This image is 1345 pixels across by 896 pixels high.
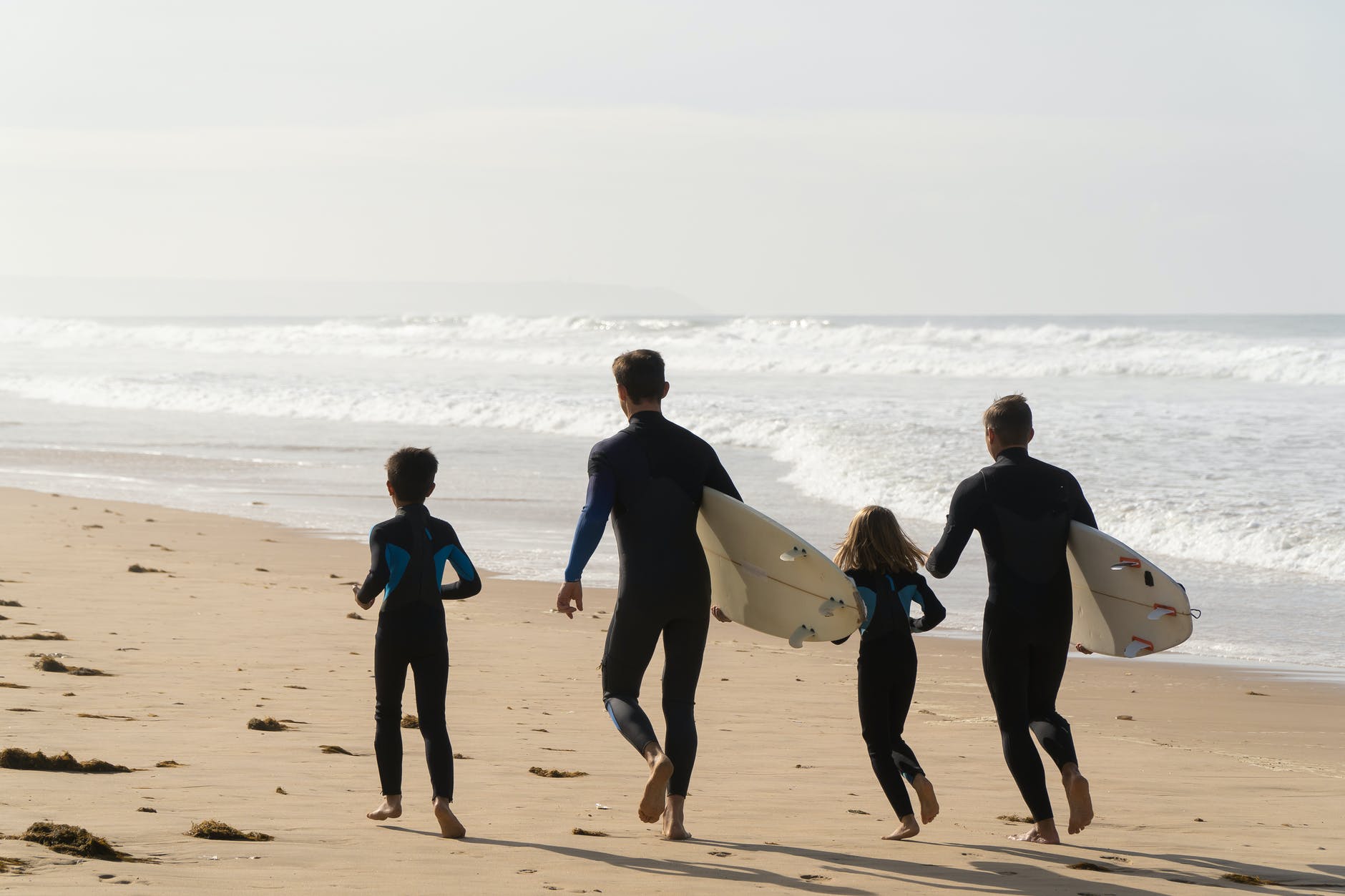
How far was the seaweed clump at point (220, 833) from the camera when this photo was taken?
3.76 m

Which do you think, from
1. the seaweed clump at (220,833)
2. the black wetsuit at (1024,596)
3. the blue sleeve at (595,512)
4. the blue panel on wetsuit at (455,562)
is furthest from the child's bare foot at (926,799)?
the seaweed clump at (220,833)

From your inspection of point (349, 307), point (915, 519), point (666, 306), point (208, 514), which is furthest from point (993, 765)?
point (666, 306)

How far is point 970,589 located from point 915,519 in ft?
10.3

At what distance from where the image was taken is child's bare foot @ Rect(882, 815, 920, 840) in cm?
418

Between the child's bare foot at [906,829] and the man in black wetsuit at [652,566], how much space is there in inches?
26.7

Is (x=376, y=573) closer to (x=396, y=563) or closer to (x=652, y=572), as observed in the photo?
(x=396, y=563)

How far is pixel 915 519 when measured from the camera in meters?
12.8

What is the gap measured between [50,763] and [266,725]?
1.07m

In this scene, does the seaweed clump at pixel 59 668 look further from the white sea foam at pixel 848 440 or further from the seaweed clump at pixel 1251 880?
the white sea foam at pixel 848 440

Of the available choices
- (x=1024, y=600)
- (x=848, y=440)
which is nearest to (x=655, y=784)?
(x=1024, y=600)

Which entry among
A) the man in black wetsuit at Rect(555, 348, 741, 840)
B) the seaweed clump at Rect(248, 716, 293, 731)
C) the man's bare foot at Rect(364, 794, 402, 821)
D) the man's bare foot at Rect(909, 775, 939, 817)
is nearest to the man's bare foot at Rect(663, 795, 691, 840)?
the man in black wetsuit at Rect(555, 348, 741, 840)

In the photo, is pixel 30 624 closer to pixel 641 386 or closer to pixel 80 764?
pixel 80 764

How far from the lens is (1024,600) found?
4.21 metres

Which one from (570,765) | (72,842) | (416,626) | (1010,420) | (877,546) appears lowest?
(570,765)
